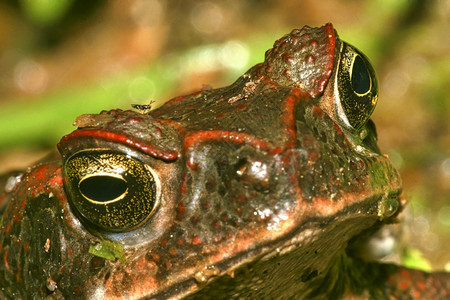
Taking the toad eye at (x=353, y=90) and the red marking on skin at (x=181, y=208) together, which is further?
the toad eye at (x=353, y=90)

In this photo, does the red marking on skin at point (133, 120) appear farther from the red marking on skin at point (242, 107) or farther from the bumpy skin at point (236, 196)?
the red marking on skin at point (242, 107)

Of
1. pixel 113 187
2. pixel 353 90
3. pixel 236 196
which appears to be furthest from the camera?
pixel 353 90

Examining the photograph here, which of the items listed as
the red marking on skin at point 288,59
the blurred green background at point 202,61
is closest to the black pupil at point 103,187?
the red marking on skin at point 288,59

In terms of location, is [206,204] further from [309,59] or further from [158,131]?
[309,59]

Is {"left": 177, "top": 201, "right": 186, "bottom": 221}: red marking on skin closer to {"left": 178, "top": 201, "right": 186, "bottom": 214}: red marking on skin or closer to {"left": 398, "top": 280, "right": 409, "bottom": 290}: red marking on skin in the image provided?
{"left": 178, "top": 201, "right": 186, "bottom": 214}: red marking on skin

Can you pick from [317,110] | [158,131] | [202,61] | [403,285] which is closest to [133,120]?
[158,131]
